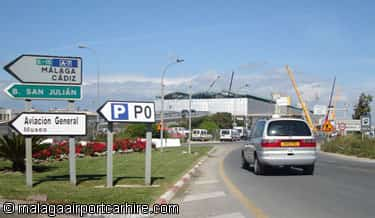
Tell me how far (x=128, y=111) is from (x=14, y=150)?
6.49m

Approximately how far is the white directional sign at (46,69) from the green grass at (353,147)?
2912 cm

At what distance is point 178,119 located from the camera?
123125mm

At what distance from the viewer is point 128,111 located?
14734 mm

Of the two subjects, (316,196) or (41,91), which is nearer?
(316,196)

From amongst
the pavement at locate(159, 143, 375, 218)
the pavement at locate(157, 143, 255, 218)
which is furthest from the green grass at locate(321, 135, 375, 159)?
the pavement at locate(157, 143, 255, 218)

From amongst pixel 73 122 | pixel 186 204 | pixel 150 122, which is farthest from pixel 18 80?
pixel 186 204

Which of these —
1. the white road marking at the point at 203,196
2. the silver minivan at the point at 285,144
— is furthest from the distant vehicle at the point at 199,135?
the white road marking at the point at 203,196

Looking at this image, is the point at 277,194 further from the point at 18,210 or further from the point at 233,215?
the point at 18,210

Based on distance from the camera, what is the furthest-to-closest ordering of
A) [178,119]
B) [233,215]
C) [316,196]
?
[178,119] → [316,196] → [233,215]

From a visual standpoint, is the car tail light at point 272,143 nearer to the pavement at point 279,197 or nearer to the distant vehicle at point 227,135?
the pavement at point 279,197

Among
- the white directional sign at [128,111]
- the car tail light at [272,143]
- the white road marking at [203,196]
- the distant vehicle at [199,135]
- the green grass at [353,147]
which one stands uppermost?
the white directional sign at [128,111]

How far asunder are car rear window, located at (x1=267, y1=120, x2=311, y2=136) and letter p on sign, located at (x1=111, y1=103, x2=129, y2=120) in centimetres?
611

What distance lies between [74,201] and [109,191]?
→ 199 cm

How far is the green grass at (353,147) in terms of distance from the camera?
40194 mm
